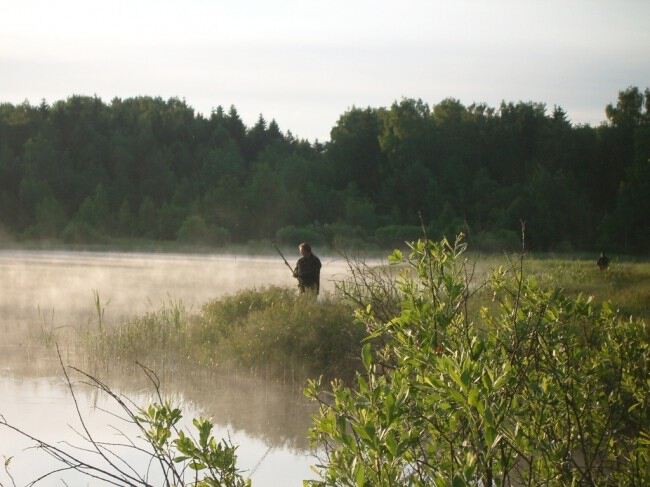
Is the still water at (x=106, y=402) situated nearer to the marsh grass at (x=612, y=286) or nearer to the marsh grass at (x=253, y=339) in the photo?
the marsh grass at (x=253, y=339)

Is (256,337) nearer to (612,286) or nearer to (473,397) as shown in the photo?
(612,286)

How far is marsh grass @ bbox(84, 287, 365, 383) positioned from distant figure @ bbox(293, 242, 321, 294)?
312mm

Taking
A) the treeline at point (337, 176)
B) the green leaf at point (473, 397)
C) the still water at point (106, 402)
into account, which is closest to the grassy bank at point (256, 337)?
the still water at point (106, 402)

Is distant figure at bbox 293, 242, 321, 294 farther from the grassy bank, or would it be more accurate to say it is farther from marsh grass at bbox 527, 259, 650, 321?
marsh grass at bbox 527, 259, 650, 321

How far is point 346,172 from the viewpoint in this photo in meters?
89.0

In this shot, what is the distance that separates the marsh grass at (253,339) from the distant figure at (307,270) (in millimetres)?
312

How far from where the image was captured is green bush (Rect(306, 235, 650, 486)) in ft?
11.5

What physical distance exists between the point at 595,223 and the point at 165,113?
1638 inches

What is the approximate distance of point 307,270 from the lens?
1777cm

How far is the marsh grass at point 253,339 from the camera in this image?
50.6ft

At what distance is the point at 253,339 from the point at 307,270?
215 cm

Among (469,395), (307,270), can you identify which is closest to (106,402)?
(307,270)

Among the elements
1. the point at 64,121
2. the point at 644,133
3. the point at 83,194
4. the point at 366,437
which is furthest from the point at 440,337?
the point at 64,121

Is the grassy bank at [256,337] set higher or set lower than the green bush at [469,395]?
lower
